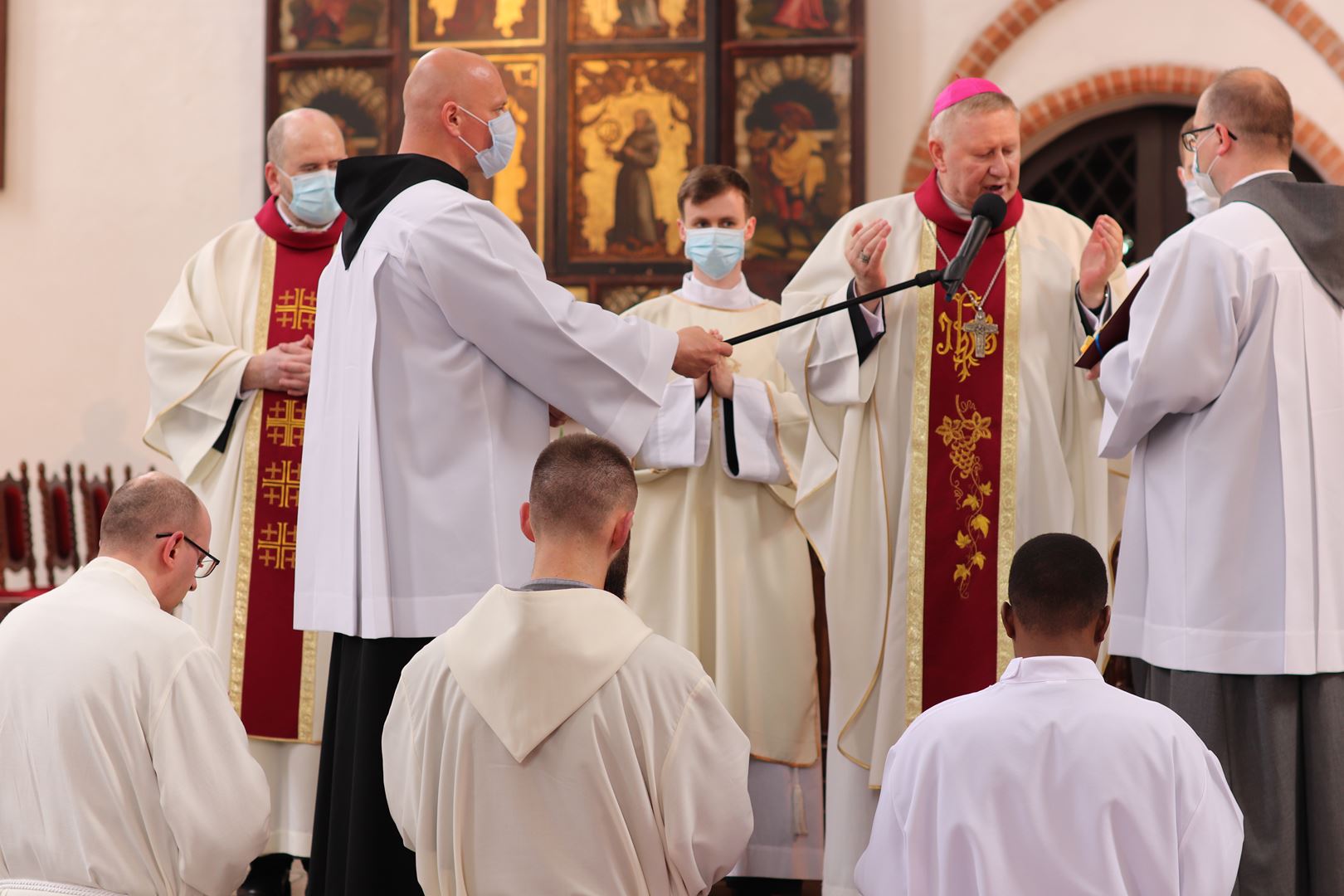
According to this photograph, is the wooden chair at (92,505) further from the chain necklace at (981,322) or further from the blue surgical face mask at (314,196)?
the chain necklace at (981,322)

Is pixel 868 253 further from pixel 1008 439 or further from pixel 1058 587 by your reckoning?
pixel 1058 587

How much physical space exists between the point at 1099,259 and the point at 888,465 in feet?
2.76

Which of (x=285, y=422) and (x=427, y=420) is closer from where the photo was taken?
(x=427, y=420)

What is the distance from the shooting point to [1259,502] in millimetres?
3566

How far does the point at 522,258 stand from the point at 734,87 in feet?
15.1

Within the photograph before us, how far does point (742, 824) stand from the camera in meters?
2.50

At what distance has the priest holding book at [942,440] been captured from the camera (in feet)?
14.1

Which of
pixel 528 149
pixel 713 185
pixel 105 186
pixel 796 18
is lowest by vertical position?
pixel 713 185

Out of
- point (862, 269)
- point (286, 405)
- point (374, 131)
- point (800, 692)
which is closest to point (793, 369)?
point (862, 269)

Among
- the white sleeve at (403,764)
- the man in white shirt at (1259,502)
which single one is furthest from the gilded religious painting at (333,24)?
the white sleeve at (403,764)

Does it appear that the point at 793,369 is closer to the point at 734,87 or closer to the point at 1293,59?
the point at 734,87

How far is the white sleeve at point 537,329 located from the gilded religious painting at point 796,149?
13.9 ft

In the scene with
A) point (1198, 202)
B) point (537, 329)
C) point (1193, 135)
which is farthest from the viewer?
point (1198, 202)

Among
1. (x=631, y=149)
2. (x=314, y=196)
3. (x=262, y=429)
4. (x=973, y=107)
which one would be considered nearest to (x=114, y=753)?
(x=262, y=429)
